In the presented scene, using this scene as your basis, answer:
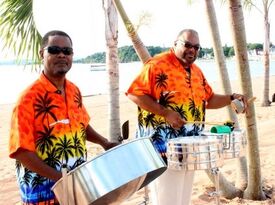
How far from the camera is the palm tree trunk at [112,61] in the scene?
4023 mm

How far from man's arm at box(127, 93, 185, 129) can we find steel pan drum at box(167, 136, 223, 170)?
6.2 inches

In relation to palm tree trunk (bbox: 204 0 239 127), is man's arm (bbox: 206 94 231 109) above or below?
below

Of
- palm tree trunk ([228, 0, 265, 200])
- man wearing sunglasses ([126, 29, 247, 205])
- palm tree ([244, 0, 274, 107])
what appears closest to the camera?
man wearing sunglasses ([126, 29, 247, 205])

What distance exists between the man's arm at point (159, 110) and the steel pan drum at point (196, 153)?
0.16 m

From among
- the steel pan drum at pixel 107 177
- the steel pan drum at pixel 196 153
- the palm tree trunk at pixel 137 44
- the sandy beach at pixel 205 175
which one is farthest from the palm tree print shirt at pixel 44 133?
the palm tree trunk at pixel 137 44

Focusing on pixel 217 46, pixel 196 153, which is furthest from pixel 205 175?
pixel 196 153

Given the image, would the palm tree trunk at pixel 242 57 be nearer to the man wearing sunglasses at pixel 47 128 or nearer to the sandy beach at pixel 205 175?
the sandy beach at pixel 205 175

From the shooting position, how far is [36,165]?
153 centimetres

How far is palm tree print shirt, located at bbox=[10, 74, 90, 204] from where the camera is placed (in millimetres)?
1556

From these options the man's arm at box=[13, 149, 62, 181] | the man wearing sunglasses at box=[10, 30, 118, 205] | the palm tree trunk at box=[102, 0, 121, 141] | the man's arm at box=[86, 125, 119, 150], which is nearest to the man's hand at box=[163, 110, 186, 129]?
the man's arm at box=[86, 125, 119, 150]

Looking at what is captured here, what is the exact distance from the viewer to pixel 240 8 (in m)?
2.97

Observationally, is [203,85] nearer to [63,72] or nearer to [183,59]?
[183,59]

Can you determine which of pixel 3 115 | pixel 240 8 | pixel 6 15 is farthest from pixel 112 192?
pixel 3 115

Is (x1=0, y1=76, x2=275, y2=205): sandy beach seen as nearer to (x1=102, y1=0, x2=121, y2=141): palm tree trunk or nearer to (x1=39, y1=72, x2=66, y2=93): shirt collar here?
(x1=102, y1=0, x2=121, y2=141): palm tree trunk
